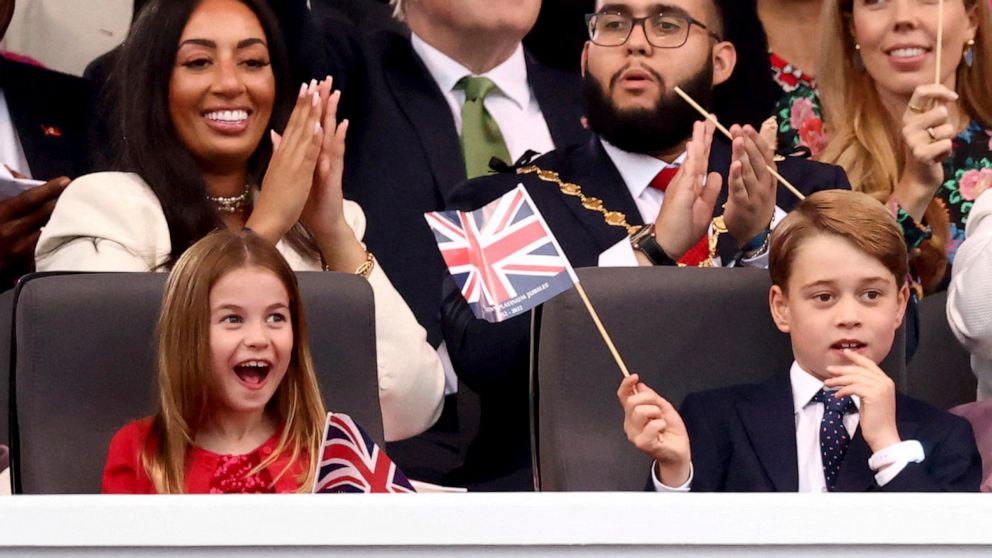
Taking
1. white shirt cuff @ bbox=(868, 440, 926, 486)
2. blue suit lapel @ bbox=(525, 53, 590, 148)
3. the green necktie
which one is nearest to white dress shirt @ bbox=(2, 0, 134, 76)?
the green necktie

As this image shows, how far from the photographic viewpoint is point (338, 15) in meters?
Answer: 3.50

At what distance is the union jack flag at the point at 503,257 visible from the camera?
2.42 metres

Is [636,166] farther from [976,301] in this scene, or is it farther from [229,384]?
[229,384]

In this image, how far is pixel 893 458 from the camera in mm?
2291

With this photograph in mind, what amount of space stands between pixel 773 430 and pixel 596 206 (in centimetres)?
95

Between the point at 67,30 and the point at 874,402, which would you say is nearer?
the point at 874,402

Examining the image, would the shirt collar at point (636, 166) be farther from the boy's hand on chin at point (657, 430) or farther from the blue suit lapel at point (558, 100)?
the boy's hand on chin at point (657, 430)

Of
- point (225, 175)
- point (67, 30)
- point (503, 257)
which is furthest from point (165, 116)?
point (503, 257)

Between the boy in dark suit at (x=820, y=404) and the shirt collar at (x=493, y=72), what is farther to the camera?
the shirt collar at (x=493, y=72)

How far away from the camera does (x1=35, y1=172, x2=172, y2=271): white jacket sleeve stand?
2.90 m

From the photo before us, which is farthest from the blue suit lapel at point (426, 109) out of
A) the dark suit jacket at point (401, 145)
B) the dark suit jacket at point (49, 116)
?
the dark suit jacket at point (49, 116)

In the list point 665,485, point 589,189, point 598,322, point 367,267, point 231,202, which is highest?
point 589,189

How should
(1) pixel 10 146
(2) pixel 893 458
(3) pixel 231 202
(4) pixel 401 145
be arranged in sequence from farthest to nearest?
(4) pixel 401 145 < (1) pixel 10 146 < (3) pixel 231 202 < (2) pixel 893 458

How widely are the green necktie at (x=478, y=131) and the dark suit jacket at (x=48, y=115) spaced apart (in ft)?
2.59
